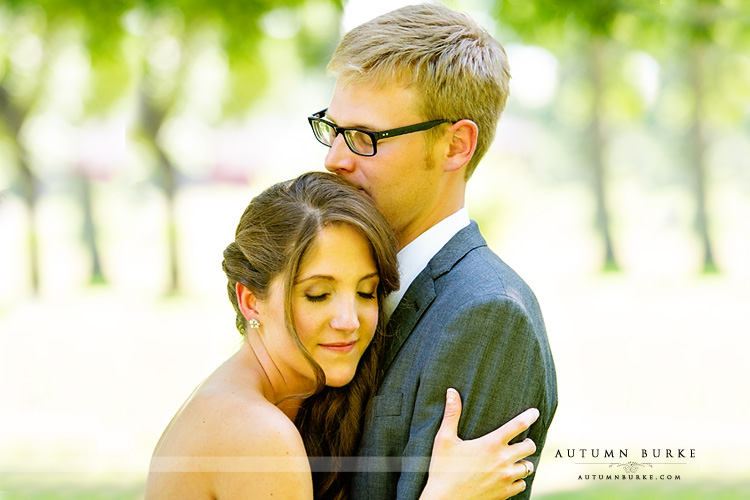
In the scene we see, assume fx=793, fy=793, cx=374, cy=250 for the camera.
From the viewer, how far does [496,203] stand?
7.80m

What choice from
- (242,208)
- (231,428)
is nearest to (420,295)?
(231,428)

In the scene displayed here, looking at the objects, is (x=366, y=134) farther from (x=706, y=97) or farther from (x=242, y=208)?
(x=706, y=97)

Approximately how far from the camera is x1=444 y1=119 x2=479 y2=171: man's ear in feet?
6.37

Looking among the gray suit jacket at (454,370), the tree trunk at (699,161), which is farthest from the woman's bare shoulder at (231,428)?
the tree trunk at (699,161)

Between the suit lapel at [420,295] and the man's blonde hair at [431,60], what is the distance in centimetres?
27

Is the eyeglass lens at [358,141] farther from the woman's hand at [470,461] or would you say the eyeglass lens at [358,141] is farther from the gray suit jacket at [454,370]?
the woman's hand at [470,461]

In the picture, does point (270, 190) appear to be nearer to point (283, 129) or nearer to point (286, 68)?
point (286, 68)

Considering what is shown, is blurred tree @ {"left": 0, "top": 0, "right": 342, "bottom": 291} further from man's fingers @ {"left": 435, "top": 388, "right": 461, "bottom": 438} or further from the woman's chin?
man's fingers @ {"left": 435, "top": 388, "right": 461, "bottom": 438}

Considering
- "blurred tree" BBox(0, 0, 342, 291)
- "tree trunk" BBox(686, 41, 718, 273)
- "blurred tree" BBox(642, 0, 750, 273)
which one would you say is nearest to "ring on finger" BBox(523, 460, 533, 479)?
"blurred tree" BBox(0, 0, 342, 291)

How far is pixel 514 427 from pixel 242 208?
654cm

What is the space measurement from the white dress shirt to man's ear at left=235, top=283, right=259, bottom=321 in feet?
1.08

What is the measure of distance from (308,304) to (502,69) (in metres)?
0.79

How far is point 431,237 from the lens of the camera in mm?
1932

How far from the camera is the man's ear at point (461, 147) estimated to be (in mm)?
1941
